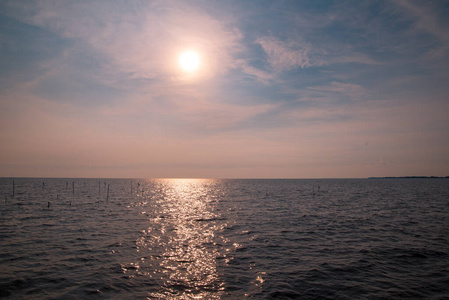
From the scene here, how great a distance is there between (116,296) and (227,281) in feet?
21.0

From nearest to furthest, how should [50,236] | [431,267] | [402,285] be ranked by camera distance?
[402,285] < [431,267] < [50,236]

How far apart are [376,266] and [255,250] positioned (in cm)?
923

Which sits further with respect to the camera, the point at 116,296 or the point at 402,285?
the point at 402,285

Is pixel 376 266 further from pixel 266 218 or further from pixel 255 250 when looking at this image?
pixel 266 218

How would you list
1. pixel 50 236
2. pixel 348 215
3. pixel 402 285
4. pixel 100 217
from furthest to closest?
pixel 348 215 < pixel 100 217 < pixel 50 236 < pixel 402 285

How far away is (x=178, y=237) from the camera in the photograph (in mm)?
27844

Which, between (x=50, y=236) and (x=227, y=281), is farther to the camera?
(x=50, y=236)

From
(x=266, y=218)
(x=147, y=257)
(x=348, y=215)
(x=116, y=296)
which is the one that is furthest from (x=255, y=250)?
(x=348, y=215)

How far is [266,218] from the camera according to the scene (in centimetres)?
3962

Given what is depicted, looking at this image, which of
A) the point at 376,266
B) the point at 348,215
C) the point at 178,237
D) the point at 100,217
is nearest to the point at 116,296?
the point at 178,237

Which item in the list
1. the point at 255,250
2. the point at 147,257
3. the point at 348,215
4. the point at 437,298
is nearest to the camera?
the point at 437,298

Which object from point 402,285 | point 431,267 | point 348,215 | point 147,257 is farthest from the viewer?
point 348,215

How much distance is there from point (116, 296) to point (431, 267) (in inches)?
826

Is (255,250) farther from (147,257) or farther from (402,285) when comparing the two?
(402,285)
